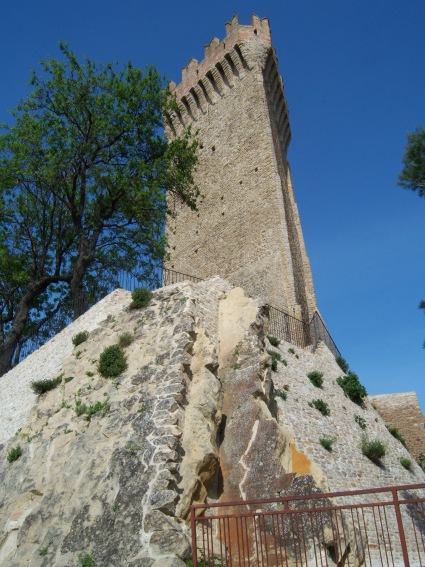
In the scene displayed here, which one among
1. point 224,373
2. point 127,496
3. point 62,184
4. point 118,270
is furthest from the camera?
point 118,270

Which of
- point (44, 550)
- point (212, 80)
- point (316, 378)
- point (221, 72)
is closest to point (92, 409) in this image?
point (44, 550)

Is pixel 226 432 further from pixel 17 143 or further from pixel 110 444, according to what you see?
pixel 17 143

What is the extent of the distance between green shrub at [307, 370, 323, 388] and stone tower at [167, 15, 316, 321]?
3.65 metres

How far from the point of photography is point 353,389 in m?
17.4

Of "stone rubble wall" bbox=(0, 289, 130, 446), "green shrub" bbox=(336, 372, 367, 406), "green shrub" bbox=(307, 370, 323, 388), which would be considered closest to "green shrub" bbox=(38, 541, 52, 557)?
"stone rubble wall" bbox=(0, 289, 130, 446)

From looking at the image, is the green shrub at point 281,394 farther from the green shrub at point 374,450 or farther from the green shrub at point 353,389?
the green shrub at point 353,389

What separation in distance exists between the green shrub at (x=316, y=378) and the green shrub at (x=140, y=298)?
574 centimetres

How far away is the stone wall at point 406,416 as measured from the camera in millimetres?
20812

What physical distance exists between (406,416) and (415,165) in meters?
10.7

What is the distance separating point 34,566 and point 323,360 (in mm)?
11607

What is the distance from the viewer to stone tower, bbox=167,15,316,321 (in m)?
22.2

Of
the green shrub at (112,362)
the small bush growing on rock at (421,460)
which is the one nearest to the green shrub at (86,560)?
the green shrub at (112,362)

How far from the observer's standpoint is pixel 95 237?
795 inches

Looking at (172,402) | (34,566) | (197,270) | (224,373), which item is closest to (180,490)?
(172,402)
